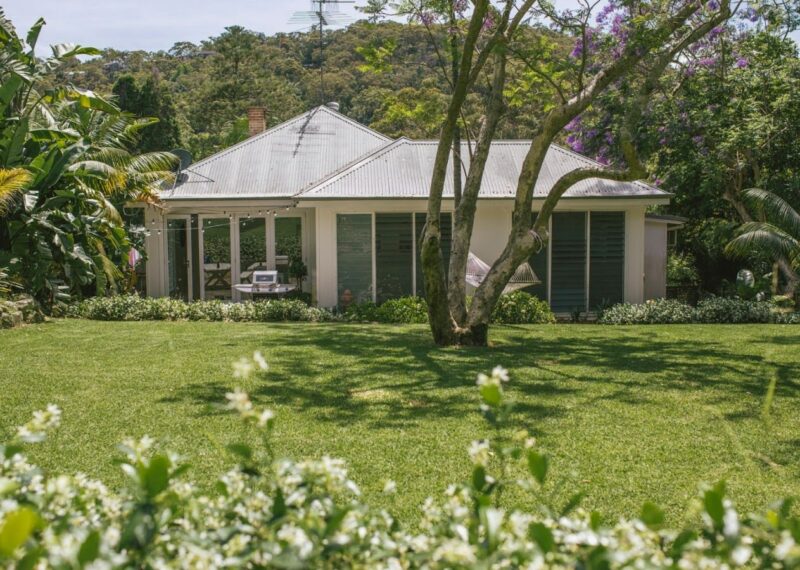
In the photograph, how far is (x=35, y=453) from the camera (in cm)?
654

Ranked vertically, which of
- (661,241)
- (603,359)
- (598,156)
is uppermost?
(598,156)

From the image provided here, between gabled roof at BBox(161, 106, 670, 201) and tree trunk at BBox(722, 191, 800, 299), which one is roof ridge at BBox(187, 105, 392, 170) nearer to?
gabled roof at BBox(161, 106, 670, 201)

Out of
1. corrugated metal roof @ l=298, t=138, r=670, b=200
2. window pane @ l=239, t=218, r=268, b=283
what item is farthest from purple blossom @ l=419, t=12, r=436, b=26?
window pane @ l=239, t=218, r=268, b=283

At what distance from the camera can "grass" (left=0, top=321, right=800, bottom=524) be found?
627 cm

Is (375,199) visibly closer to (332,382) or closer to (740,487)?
(332,382)

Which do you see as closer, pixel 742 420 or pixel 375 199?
pixel 742 420

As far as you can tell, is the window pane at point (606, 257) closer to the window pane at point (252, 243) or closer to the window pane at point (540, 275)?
the window pane at point (540, 275)

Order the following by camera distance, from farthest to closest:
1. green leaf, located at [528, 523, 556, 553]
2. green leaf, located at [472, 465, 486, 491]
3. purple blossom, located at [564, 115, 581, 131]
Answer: purple blossom, located at [564, 115, 581, 131] → green leaf, located at [472, 465, 486, 491] → green leaf, located at [528, 523, 556, 553]

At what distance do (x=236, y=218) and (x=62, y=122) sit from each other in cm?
446

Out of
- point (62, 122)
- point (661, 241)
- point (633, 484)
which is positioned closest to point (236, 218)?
point (62, 122)

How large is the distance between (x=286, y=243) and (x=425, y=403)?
12.6 meters

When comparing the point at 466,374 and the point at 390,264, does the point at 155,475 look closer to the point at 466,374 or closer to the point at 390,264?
the point at 466,374

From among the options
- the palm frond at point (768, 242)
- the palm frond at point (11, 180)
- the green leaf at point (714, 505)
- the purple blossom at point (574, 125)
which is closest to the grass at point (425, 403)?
the green leaf at point (714, 505)

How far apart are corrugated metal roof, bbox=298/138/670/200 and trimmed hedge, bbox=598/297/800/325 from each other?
2.51m
